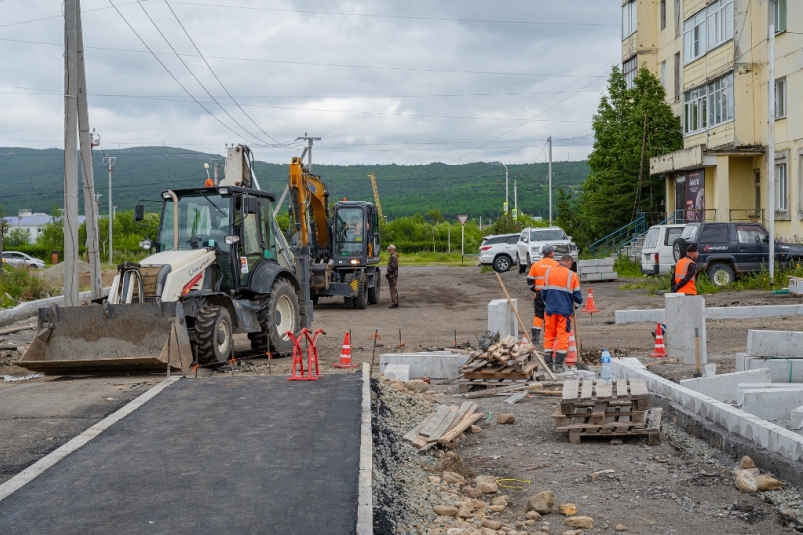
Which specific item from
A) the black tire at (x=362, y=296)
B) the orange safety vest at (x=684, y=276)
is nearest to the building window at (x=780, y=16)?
the black tire at (x=362, y=296)

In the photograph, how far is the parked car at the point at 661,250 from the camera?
2811 cm

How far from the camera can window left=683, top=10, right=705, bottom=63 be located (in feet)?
115

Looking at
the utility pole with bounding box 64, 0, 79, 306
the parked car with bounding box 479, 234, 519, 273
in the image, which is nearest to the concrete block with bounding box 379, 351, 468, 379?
the utility pole with bounding box 64, 0, 79, 306

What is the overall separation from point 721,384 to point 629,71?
3764 centimetres

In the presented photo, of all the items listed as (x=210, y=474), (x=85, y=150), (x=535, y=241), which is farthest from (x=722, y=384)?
(x=535, y=241)

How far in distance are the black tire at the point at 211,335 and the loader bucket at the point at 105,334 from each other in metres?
0.59

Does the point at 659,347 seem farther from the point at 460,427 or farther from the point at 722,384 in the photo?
the point at 460,427

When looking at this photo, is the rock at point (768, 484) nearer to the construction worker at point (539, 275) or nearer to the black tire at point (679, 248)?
the construction worker at point (539, 275)

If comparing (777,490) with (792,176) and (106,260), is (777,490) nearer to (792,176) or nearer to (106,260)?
(792,176)

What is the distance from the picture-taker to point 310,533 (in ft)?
19.0

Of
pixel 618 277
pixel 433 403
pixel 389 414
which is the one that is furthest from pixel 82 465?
pixel 618 277

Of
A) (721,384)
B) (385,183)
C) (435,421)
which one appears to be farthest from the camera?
(385,183)

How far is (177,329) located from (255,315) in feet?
8.09

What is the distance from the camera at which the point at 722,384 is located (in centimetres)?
1116
